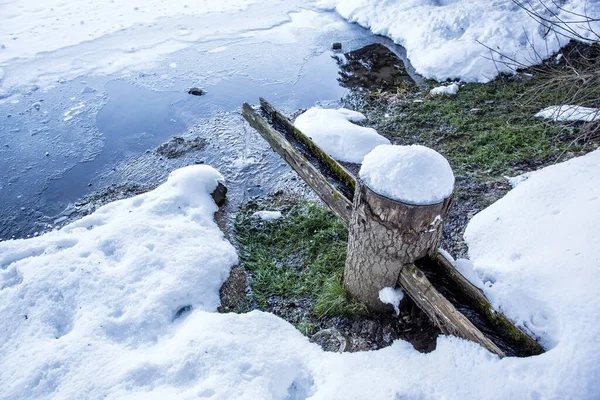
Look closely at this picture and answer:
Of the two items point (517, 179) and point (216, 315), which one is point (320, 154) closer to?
point (216, 315)

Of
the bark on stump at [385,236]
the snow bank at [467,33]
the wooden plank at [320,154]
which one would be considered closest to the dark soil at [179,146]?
the wooden plank at [320,154]

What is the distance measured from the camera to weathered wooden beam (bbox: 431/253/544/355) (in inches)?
80.0

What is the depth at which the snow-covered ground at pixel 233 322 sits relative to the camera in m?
1.99

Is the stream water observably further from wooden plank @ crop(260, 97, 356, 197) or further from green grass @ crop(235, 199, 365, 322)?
green grass @ crop(235, 199, 365, 322)

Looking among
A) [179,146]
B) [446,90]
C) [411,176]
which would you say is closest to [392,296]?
[411,176]

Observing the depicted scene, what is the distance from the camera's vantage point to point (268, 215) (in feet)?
14.8

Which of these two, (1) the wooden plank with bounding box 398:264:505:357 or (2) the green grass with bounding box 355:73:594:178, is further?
(2) the green grass with bounding box 355:73:594:178

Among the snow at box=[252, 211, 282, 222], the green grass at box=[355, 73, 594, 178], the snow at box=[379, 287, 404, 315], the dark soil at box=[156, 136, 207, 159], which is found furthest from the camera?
the dark soil at box=[156, 136, 207, 159]

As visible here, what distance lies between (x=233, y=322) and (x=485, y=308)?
1768 millimetres

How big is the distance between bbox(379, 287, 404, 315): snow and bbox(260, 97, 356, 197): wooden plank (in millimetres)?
1048

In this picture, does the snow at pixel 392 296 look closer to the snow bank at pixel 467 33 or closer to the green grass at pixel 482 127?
the green grass at pixel 482 127

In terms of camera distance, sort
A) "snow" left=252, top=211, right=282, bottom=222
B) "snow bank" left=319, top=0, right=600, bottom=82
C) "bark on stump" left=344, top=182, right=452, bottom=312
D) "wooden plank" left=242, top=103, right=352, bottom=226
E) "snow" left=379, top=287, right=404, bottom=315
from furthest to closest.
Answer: "snow bank" left=319, top=0, right=600, bottom=82 → "snow" left=252, top=211, right=282, bottom=222 → "wooden plank" left=242, top=103, right=352, bottom=226 → "snow" left=379, top=287, right=404, bottom=315 → "bark on stump" left=344, top=182, right=452, bottom=312

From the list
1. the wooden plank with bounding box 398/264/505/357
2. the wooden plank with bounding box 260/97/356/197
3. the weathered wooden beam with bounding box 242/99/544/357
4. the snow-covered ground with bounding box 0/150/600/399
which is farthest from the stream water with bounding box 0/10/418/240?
the wooden plank with bounding box 398/264/505/357

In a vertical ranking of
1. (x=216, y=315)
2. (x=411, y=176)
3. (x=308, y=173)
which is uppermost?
(x=411, y=176)
